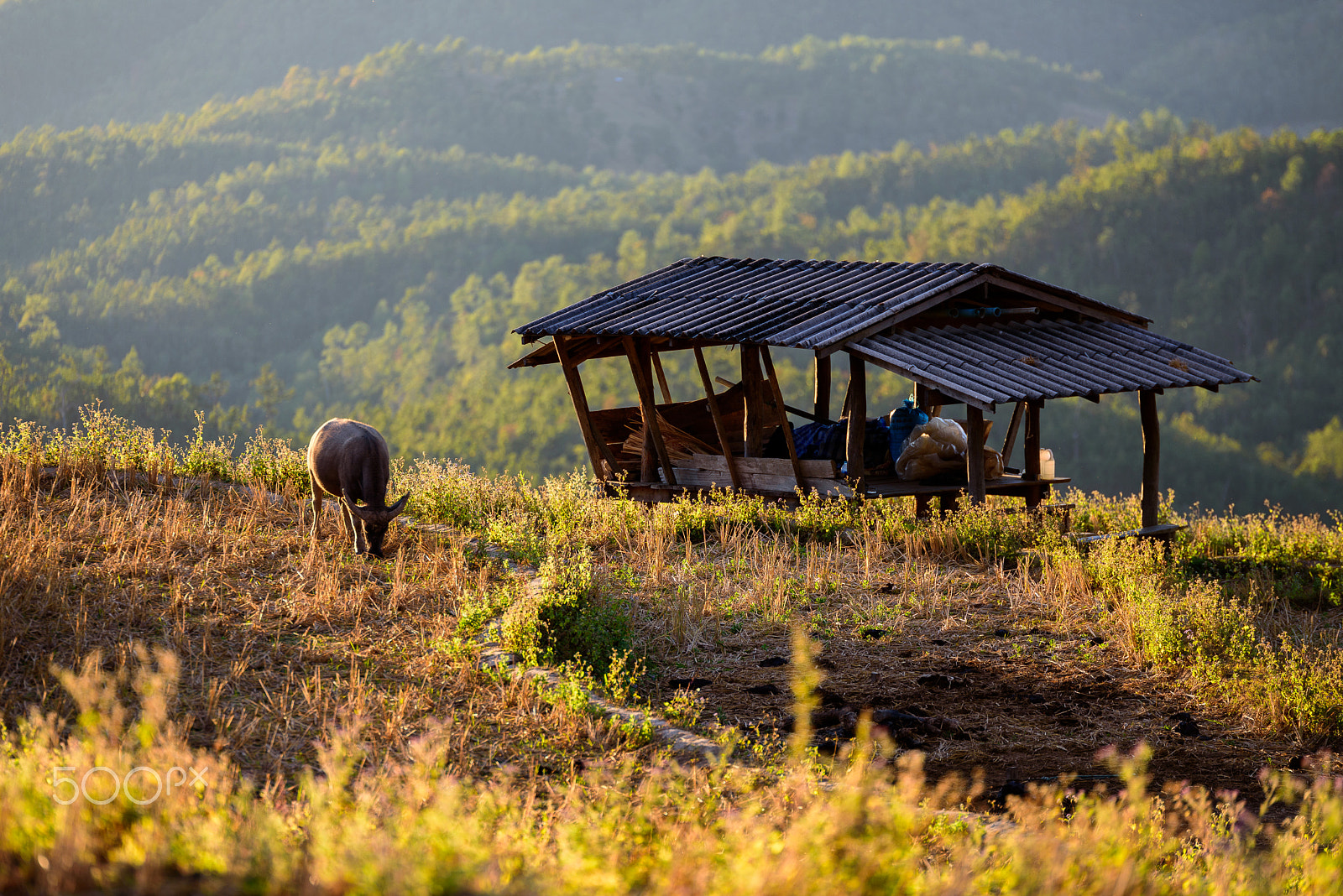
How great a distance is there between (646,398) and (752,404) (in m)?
1.21

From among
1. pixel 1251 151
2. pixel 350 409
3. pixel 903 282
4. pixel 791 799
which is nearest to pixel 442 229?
pixel 350 409

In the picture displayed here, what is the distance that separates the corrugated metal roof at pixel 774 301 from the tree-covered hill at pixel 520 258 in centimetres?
5441

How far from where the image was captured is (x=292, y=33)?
639ft

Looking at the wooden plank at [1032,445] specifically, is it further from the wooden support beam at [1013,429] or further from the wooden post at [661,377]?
the wooden post at [661,377]

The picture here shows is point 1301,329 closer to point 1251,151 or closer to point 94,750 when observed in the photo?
point 1251,151

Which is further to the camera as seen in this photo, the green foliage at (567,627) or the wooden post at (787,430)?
the wooden post at (787,430)

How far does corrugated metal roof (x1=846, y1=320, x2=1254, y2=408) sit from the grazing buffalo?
4605 mm

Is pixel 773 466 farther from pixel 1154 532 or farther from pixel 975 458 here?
pixel 1154 532

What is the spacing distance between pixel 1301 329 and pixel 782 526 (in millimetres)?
75465

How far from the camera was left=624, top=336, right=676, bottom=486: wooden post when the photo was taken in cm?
1279

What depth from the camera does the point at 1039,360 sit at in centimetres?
1188

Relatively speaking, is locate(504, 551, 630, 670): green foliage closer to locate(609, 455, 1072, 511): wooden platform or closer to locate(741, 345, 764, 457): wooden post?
locate(609, 455, 1072, 511): wooden platform

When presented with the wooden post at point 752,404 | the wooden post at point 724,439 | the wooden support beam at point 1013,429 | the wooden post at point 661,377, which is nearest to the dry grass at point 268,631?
the wooden post at point 724,439

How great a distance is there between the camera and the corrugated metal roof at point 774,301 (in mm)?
11398
